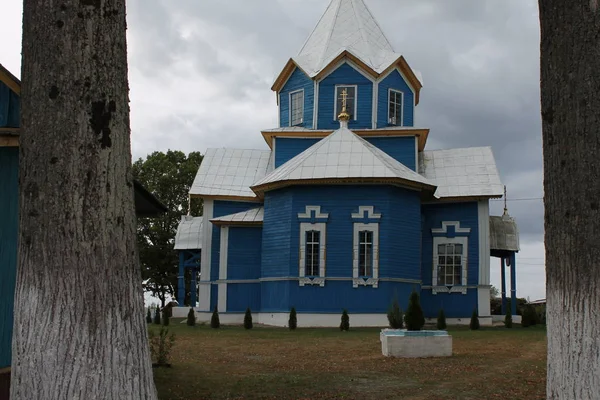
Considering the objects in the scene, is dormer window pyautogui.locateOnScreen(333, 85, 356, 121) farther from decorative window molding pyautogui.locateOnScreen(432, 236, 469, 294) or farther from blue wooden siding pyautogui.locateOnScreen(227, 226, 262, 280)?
decorative window molding pyautogui.locateOnScreen(432, 236, 469, 294)

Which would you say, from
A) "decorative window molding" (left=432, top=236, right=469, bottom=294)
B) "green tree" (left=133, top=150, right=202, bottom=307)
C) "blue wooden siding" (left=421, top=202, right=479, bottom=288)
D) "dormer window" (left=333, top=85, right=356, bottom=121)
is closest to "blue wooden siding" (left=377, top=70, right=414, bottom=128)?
"dormer window" (left=333, top=85, right=356, bottom=121)

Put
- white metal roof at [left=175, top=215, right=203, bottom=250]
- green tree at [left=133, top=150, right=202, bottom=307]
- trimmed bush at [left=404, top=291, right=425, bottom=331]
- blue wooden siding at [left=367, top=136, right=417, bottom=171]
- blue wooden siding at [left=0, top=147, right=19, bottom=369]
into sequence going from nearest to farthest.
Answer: blue wooden siding at [left=0, top=147, right=19, bottom=369] < trimmed bush at [left=404, top=291, right=425, bottom=331] < blue wooden siding at [left=367, top=136, right=417, bottom=171] < white metal roof at [left=175, top=215, right=203, bottom=250] < green tree at [left=133, top=150, right=202, bottom=307]

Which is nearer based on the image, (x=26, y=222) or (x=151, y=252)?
(x=26, y=222)

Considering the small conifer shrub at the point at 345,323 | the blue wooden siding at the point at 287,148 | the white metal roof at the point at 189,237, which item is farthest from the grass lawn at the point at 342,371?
the white metal roof at the point at 189,237

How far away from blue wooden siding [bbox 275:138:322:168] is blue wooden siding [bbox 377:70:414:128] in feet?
9.77

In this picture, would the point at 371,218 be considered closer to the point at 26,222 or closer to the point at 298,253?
the point at 298,253

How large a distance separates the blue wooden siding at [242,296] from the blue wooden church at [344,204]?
38mm

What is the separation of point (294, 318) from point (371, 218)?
407 cm

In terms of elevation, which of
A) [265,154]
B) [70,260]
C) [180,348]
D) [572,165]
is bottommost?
[180,348]

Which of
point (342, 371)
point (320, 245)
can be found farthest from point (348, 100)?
point (342, 371)

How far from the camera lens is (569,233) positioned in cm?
437

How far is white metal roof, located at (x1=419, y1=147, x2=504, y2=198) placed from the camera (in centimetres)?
2550

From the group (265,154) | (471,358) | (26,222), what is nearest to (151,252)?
(265,154)

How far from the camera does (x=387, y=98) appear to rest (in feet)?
88.0
